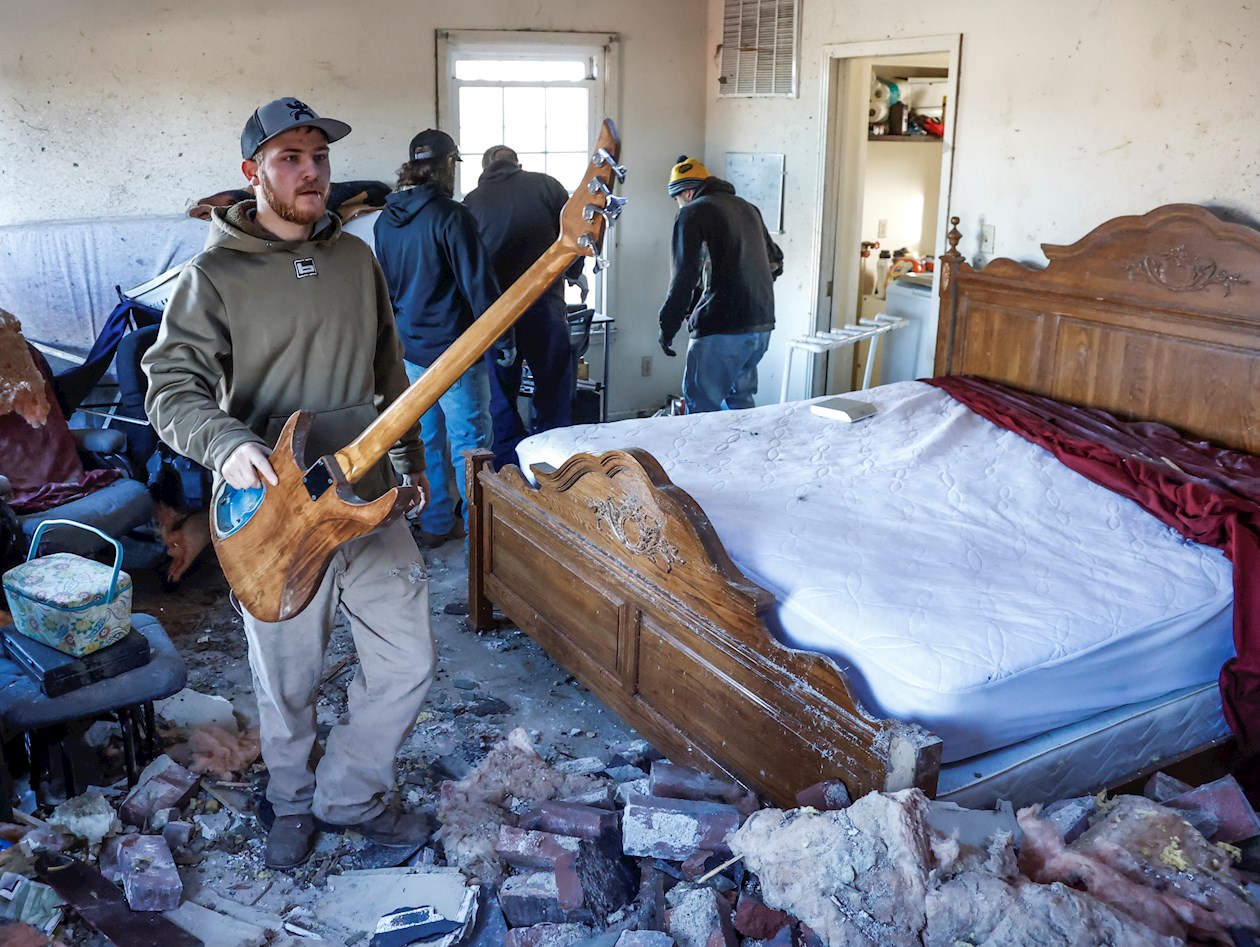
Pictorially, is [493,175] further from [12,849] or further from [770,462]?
[12,849]

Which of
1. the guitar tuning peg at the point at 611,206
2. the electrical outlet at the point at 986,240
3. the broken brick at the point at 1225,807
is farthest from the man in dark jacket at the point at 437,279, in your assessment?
the broken brick at the point at 1225,807

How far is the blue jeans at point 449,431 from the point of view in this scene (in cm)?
442

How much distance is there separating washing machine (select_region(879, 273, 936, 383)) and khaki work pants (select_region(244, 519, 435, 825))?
331 centimetres

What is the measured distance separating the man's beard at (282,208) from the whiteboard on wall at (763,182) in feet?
12.1

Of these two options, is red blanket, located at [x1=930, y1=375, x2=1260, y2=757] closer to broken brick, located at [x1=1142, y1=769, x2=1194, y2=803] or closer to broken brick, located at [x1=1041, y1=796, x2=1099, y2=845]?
broken brick, located at [x1=1142, y1=769, x2=1194, y2=803]

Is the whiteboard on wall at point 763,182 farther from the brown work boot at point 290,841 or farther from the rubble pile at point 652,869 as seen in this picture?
the brown work boot at point 290,841

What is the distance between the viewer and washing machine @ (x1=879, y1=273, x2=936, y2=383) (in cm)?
533

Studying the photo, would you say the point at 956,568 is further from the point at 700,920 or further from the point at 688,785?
the point at 700,920

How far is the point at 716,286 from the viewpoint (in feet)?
16.1

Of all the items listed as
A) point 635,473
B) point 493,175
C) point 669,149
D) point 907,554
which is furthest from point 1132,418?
point 669,149

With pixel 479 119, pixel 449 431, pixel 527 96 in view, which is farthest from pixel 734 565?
pixel 527 96

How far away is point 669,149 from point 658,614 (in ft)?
13.2

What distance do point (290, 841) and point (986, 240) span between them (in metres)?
3.49

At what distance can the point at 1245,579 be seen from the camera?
107 inches
